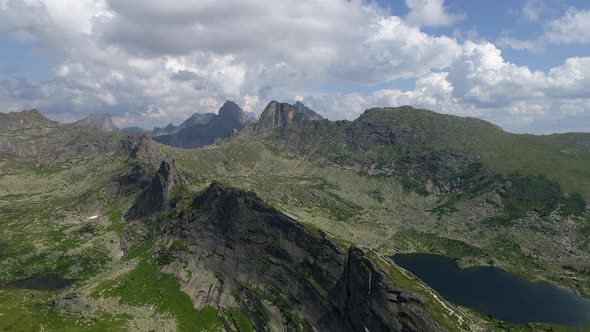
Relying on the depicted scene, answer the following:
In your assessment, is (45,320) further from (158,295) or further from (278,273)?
(278,273)

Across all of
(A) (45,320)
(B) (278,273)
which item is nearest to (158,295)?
(A) (45,320)

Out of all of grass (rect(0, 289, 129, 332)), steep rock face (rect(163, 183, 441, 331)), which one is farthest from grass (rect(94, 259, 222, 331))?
grass (rect(0, 289, 129, 332))

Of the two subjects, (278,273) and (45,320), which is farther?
(45,320)

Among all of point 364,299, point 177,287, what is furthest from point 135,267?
point 364,299

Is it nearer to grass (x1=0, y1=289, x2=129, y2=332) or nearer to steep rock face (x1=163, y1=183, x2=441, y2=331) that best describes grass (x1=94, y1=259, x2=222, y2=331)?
steep rock face (x1=163, y1=183, x2=441, y2=331)

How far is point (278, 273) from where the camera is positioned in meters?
148

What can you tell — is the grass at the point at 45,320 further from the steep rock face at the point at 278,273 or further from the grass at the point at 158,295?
the steep rock face at the point at 278,273

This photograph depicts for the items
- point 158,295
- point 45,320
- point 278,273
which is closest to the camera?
point 278,273

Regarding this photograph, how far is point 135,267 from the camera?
603 feet

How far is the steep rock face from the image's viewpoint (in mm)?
110000

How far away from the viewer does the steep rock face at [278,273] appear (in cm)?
11000

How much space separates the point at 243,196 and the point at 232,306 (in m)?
45.6

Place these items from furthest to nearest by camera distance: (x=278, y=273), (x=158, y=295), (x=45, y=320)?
(x=158, y=295) → (x=45, y=320) → (x=278, y=273)

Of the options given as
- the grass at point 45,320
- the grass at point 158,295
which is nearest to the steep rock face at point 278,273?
the grass at point 158,295
